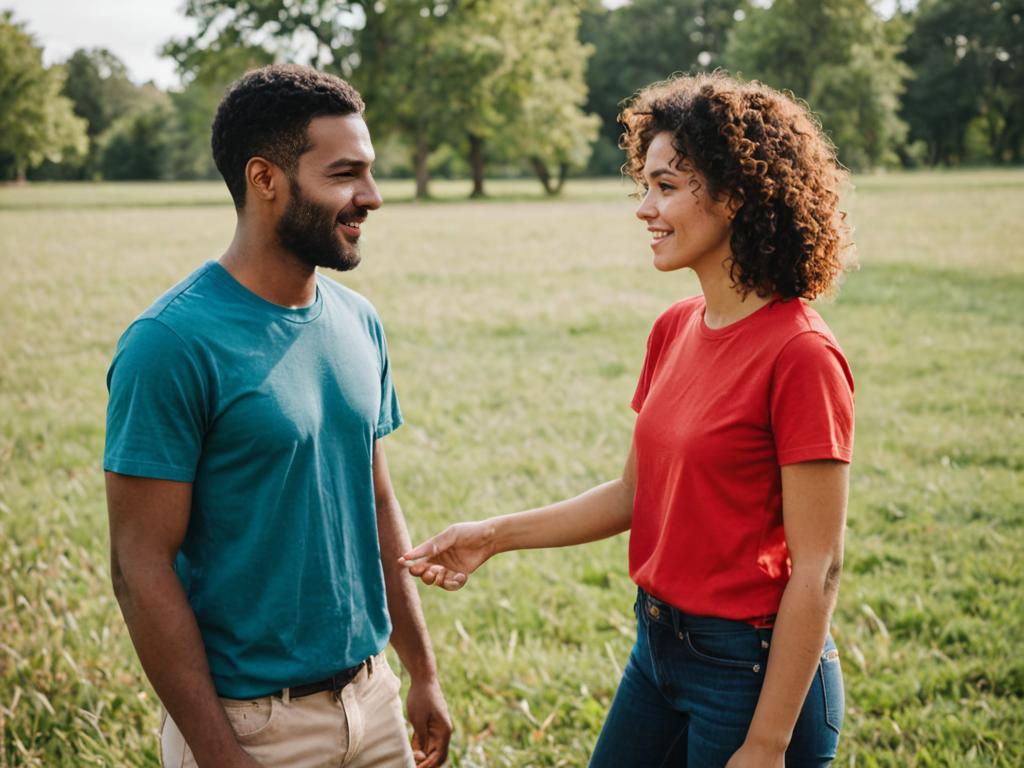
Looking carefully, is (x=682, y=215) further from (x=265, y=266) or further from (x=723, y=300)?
(x=265, y=266)

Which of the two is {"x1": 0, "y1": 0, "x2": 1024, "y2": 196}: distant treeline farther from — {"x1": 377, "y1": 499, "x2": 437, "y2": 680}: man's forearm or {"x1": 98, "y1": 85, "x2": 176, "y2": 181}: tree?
{"x1": 377, "y1": 499, "x2": 437, "y2": 680}: man's forearm

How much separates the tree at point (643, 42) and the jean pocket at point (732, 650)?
79.0m

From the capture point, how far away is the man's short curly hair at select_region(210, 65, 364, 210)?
2.25 metres

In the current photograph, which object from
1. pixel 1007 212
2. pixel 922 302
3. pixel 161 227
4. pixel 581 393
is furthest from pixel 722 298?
pixel 161 227

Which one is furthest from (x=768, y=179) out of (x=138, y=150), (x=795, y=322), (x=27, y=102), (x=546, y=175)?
(x=138, y=150)

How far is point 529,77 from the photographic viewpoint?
5072 centimetres

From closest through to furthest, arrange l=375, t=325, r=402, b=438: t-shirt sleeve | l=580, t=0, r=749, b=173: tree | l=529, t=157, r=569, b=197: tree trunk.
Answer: l=375, t=325, r=402, b=438: t-shirt sleeve
l=529, t=157, r=569, b=197: tree trunk
l=580, t=0, r=749, b=173: tree

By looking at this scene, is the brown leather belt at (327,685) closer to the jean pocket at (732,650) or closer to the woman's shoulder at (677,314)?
the jean pocket at (732,650)

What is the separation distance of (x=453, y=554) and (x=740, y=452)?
38.8 inches

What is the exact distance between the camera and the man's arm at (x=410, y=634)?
267cm

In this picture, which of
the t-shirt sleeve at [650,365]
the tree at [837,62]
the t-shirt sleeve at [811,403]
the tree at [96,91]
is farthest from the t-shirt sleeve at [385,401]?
the tree at [96,91]

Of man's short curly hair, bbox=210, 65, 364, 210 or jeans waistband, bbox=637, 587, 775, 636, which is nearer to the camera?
jeans waistband, bbox=637, 587, 775, 636

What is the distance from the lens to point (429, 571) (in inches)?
103

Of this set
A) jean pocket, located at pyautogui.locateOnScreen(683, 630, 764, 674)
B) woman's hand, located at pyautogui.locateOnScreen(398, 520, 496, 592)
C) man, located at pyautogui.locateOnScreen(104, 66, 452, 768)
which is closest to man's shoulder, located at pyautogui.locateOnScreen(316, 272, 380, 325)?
man, located at pyautogui.locateOnScreen(104, 66, 452, 768)
